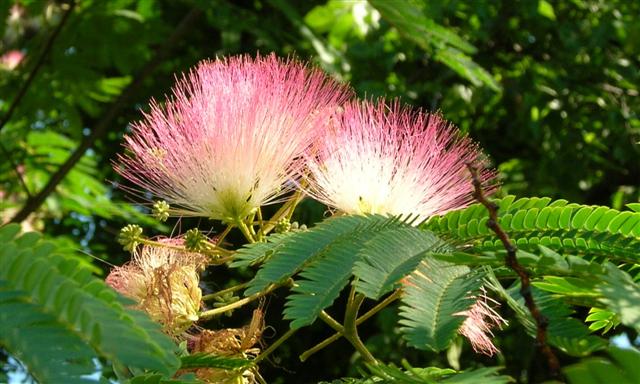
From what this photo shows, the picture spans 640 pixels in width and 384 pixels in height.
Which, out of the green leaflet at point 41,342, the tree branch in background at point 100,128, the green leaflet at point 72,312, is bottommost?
the tree branch in background at point 100,128

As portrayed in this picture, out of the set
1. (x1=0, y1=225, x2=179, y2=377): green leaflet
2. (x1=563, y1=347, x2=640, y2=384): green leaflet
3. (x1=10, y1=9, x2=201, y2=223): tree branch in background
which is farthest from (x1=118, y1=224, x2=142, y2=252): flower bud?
(x1=10, y1=9, x2=201, y2=223): tree branch in background

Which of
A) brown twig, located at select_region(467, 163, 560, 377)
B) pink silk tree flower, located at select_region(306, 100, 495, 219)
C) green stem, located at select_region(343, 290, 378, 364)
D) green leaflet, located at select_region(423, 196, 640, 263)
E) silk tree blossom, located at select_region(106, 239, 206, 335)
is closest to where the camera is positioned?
brown twig, located at select_region(467, 163, 560, 377)

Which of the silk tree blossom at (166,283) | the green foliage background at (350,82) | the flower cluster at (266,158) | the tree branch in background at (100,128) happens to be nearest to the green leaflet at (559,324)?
the flower cluster at (266,158)

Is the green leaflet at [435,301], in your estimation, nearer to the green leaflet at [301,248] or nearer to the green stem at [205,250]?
the green leaflet at [301,248]

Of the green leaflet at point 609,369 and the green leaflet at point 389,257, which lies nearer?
the green leaflet at point 609,369

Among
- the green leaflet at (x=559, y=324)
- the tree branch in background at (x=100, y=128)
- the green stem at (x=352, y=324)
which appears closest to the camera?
the green leaflet at (x=559, y=324)

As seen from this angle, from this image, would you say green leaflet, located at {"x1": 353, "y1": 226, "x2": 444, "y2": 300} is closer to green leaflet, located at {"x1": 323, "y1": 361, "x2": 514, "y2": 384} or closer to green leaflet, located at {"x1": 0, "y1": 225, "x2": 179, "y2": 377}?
green leaflet, located at {"x1": 323, "y1": 361, "x2": 514, "y2": 384}

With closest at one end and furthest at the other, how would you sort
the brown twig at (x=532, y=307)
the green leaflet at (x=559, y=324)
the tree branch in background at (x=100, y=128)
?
the brown twig at (x=532, y=307) → the green leaflet at (x=559, y=324) → the tree branch in background at (x=100, y=128)
